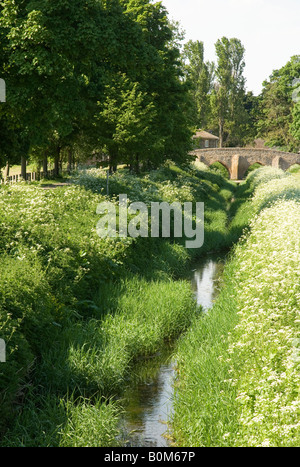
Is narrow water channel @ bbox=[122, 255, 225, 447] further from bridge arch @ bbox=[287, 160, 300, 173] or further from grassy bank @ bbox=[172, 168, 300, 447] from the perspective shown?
bridge arch @ bbox=[287, 160, 300, 173]

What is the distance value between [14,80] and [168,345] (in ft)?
25.7

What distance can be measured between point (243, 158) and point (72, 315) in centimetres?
6391

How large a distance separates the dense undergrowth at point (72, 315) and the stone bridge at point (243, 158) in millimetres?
56433

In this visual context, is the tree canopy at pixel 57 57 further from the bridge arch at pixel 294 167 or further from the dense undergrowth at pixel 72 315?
the bridge arch at pixel 294 167

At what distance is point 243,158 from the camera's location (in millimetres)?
70188

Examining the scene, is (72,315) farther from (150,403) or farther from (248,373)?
(248,373)

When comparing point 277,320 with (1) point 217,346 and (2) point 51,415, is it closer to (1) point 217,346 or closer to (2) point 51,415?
(1) point 217,346

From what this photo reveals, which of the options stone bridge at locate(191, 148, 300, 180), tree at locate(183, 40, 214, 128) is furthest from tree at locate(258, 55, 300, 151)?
tree at locate(183, 40, 214, 128)

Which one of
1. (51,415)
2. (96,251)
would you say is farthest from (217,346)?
(96,251)

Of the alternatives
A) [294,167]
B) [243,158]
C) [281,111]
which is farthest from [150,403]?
[281,111]

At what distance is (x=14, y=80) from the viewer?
12.9 meters

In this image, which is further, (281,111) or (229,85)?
(281,111)

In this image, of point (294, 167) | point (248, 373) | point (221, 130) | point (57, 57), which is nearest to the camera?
point (248, 373)

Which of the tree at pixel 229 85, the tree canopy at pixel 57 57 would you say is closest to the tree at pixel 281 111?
Answer: the tree at pixel 229 85
